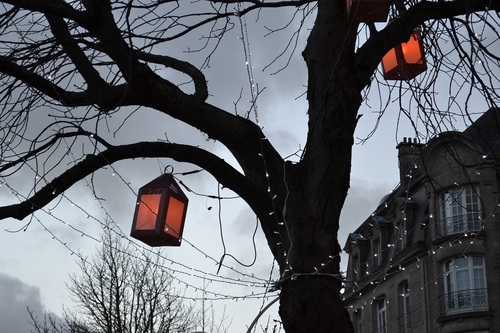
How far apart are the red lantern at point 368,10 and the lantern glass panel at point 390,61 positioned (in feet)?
3.44

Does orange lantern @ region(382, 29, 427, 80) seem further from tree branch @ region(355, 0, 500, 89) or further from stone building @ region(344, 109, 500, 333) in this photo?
stone building @ region(344, 109, 500, 333)

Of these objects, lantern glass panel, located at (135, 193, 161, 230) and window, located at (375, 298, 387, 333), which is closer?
lantern glass panel, located at (135, 193, 161, 230)

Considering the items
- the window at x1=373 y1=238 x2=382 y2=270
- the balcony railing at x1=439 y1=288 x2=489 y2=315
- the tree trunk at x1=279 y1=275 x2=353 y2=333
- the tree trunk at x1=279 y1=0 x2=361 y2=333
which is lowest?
the tree trunk at x1=279 y1=275 x2=353 y2=333

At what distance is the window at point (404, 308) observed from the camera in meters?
27.5

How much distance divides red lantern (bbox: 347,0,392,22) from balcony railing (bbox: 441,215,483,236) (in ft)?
67.9

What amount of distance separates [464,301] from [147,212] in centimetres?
2076

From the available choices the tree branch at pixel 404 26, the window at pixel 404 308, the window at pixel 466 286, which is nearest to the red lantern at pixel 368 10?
the tree branch at pixel 404 26

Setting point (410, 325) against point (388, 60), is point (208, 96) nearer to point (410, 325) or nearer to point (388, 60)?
point (388, 60)

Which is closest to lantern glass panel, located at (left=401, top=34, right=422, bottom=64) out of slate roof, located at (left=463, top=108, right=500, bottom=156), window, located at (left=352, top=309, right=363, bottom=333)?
slate roof, located at (left=463, top=108, right=500, bottom=156)

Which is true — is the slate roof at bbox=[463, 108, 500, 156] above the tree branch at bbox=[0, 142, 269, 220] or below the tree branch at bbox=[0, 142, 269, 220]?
above

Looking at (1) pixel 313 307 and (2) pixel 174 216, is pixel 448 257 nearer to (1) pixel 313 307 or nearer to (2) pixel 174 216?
(2) pixel 174 216

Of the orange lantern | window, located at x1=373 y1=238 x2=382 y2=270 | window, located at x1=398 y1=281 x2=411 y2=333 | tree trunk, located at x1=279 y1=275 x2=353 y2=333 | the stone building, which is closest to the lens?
tree trunk, located at x1=279 y1=275 x2=353 y2=333

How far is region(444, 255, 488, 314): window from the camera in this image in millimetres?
24812

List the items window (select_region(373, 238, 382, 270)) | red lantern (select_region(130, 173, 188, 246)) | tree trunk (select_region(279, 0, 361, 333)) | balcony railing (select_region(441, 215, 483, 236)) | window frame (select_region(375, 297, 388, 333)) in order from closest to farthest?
tree trunk (select_region(279, 0, 361, 333)) < red lantern (select_region(130, 173, 188, 246)) < balcony railing (select_region(441, 215, 483, 236)) < window frame (select_region(375, 297, 388, 333)) < window (select_region(373, 238, 382, 270))
